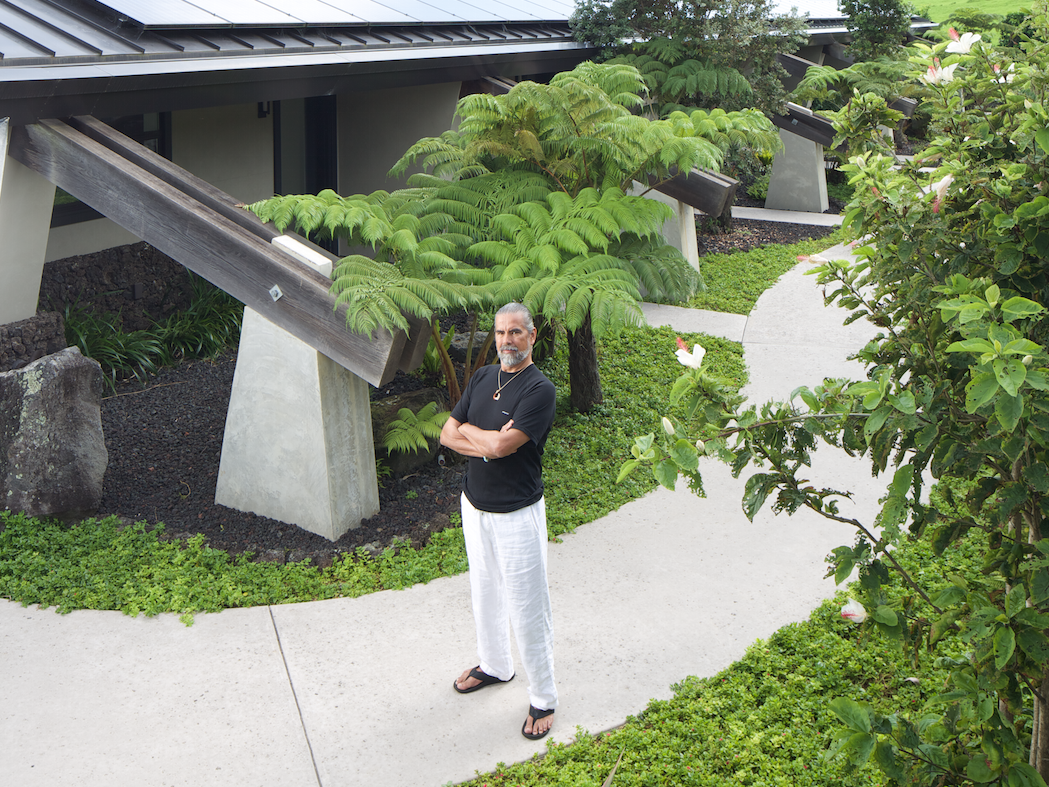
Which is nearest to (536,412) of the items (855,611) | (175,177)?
(855,611)

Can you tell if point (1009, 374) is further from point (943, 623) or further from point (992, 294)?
point (943, 623)

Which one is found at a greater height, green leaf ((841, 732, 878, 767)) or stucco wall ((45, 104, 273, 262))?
stucco wall ((45, 104, 273, 262))

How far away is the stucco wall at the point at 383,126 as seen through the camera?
36.1 feet

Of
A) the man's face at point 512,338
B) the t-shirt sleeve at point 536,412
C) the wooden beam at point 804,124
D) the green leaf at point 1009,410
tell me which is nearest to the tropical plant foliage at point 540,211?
the man's face at point 512,338

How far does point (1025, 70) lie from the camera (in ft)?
8.47

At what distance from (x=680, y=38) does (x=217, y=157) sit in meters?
5.92

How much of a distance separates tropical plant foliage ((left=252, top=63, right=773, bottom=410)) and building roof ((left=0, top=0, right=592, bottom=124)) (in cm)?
128

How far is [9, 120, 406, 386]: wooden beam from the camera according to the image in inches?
209

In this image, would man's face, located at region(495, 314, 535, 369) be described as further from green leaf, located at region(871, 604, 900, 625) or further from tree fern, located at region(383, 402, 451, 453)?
tree fern, located at region(383, 402, 451, 453)

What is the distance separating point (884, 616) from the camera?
270 centimetres

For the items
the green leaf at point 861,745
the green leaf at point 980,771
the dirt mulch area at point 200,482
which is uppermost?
the green leaf at point 861,745

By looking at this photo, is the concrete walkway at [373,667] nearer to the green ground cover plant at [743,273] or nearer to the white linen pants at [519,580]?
the white linen pants at [519,580]

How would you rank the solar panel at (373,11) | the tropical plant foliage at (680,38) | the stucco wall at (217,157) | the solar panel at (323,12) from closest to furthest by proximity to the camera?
the solar panel at (323,12)
the stucco wall at (217,157)
the solar panel at (373,11)
the tropical plant foliage at (680,38)

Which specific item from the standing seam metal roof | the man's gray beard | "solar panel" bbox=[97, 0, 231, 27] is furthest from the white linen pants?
"solar panel" bbox=[97, 0, 231, 27]
